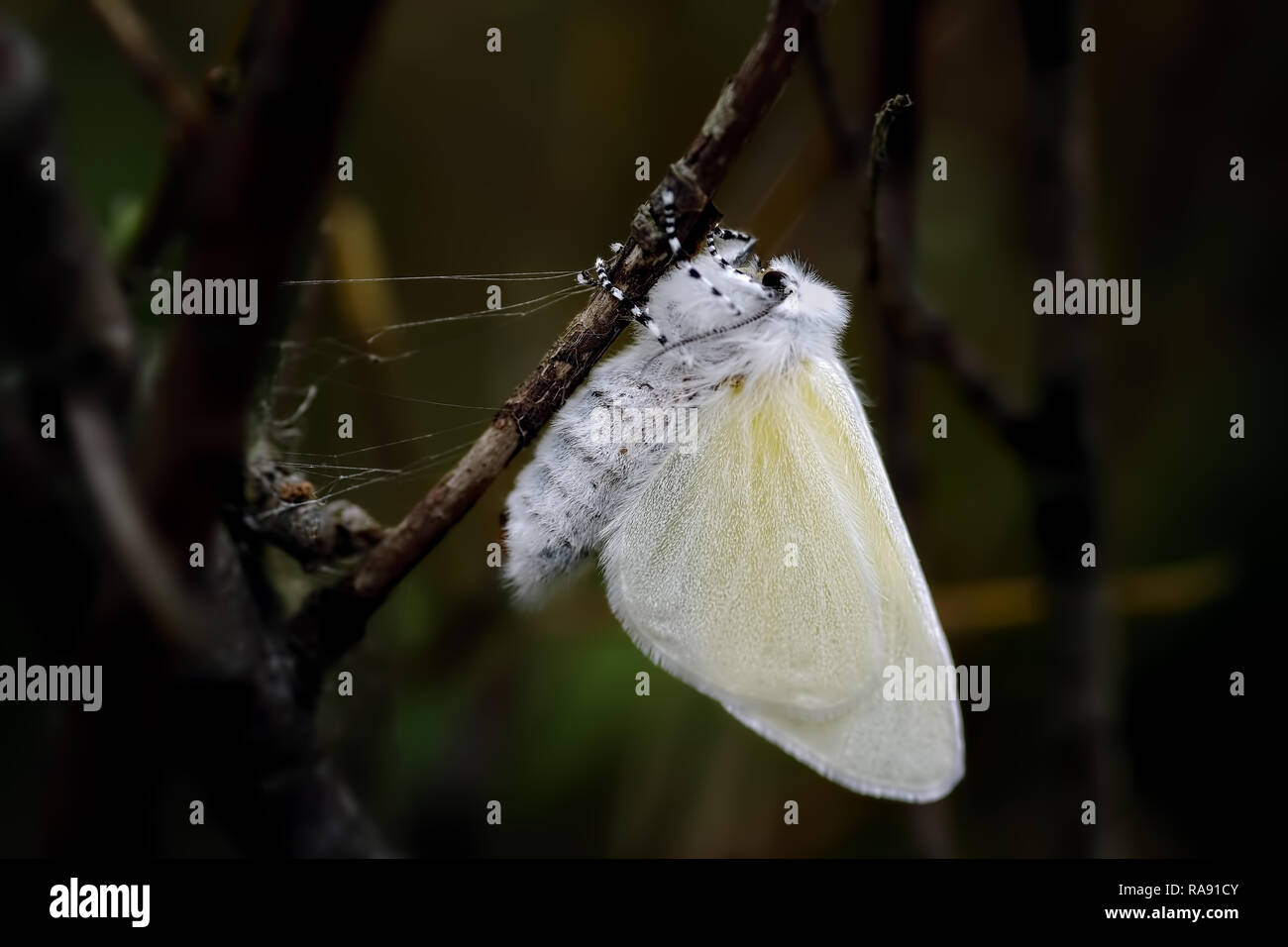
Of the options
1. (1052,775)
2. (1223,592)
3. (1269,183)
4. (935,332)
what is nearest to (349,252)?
(935,332)

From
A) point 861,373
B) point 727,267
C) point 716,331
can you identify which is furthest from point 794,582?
point 861,373

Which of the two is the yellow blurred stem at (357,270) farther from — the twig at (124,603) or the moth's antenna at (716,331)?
the twig at (124,603)

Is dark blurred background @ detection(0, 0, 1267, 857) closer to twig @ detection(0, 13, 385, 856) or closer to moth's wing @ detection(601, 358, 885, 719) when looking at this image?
moth's wing @ detection(601, 358, 885, 719)

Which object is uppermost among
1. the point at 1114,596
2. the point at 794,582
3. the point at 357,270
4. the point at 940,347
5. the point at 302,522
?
the point at 357,270

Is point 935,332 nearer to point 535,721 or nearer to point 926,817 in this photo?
point 926,817

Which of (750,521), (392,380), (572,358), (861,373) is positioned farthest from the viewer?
(861,373)

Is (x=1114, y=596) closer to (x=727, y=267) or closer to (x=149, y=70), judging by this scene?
(x=727, y=267)

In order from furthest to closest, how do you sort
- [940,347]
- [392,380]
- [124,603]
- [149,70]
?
[392,380]
[940,347]
[149,70]
[124,603]

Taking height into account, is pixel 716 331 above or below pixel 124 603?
above
